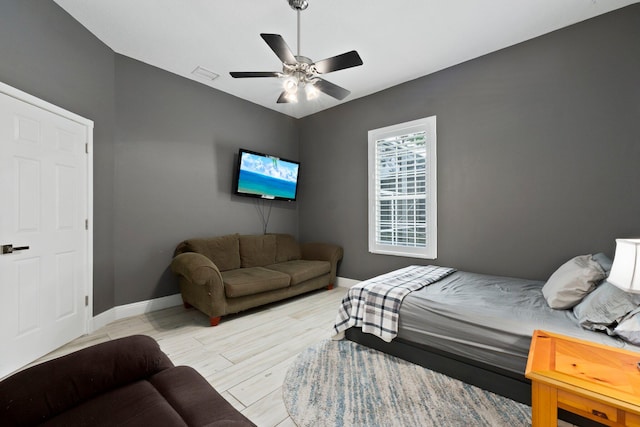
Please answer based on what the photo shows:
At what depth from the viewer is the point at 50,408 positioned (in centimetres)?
100

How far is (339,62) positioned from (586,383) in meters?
2.37

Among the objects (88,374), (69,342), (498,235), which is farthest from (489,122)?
(69,342)

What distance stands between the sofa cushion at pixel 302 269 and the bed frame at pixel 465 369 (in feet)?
4.42

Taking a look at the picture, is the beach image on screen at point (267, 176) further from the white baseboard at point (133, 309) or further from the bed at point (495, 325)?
the bed at point (495, 325)

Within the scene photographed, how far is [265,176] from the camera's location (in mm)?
4348

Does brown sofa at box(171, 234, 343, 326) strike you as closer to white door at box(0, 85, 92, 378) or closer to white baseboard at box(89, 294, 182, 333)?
white baseboard at box(89, 294, 182, 333)

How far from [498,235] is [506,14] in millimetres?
2133

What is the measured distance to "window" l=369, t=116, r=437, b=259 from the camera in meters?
3.56

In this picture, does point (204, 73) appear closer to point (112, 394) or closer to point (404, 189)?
point (404, 189)

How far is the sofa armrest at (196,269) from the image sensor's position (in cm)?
278

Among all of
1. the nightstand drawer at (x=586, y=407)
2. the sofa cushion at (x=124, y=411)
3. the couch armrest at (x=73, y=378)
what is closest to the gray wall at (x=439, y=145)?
the nightstand drawer at (x=586, y=407)

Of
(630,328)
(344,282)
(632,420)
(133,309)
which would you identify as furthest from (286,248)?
(632,420)

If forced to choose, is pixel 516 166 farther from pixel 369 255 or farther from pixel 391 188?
pixel 369 255

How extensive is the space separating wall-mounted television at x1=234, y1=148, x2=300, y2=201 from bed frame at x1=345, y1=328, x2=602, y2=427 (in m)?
2.64
